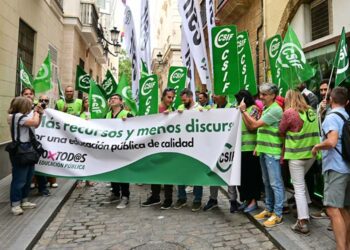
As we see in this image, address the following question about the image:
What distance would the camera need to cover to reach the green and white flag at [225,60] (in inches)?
195

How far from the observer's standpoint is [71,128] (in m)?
5.82

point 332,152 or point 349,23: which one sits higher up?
point 349,23

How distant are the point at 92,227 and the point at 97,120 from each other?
6.01ft

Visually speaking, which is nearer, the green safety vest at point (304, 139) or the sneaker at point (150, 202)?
the green safety vest at point (304, 139)

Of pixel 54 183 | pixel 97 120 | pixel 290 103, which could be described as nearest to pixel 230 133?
pixel 290 103

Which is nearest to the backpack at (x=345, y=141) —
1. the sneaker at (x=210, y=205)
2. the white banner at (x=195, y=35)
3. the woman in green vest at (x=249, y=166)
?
the woman in green vest at (x=249, y=166)

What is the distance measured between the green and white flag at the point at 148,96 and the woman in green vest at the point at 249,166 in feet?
5.05

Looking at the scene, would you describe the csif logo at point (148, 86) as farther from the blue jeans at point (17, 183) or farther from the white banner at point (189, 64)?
the blue jeans at point (17, 183)

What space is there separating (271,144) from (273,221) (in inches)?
41.9

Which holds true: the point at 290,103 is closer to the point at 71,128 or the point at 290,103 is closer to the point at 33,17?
the point at 71,128

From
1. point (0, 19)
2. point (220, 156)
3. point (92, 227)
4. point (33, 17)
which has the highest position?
point (33, 17)

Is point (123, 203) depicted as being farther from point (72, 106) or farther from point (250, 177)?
point (72, 106)

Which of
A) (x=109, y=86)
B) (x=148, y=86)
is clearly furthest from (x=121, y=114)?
(x=109, y=86)

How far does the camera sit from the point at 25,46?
379 inches
